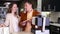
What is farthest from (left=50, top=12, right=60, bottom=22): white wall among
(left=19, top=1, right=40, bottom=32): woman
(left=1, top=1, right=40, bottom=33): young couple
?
(left=19, top=1, right=40, bottom=32): woman

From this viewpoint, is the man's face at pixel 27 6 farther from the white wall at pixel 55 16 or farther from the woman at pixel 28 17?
the white wall at pixel 55 16

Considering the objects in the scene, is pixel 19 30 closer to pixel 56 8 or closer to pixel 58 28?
pixel 58 28

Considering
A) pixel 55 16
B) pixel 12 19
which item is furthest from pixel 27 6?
pixel 55 16

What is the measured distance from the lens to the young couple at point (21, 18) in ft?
6.16

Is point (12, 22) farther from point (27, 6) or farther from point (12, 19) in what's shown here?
point (27, 6)

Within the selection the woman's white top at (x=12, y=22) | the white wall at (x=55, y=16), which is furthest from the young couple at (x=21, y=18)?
the white wall at (x=55, y=16)

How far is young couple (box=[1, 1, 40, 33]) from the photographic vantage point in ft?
Result: 6.16

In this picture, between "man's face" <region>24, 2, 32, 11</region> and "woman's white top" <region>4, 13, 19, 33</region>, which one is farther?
"woman's white top" <region>4, 13, 19, 33</region>

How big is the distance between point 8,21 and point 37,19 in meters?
0.65

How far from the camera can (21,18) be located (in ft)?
6.57

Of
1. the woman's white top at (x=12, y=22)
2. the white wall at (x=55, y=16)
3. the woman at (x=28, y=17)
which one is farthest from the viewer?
the white wall at (x=55, y=16)

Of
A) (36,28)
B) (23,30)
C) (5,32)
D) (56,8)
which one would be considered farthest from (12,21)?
(56,8)

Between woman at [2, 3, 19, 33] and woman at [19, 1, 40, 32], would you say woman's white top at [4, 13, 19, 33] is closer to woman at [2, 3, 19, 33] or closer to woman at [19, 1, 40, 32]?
woman at [2, 3, 19, 33]

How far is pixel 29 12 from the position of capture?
1916 mm
